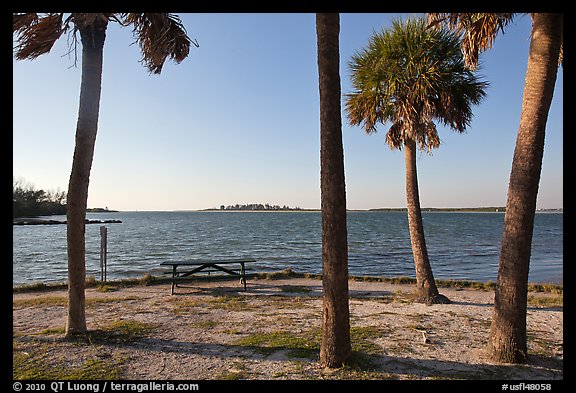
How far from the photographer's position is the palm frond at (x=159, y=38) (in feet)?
22.2

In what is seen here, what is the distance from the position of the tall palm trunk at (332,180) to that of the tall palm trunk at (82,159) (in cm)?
402

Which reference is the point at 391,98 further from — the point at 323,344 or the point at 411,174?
the point at 323,344

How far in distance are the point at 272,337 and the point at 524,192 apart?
4526 millimetres

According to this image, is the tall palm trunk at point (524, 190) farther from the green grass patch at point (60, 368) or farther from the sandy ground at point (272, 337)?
the green grass patch at point (60, 368)

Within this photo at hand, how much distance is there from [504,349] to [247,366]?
3603 mm

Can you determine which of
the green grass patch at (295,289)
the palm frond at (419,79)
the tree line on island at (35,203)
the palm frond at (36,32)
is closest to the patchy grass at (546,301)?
the palm frond at (419,79)

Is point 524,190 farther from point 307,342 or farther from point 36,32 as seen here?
point 36,32

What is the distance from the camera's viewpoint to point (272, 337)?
253 inches

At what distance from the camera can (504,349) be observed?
205 inches

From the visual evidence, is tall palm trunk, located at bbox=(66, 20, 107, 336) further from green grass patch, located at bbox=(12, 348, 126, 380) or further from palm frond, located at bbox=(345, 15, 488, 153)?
palm frond, located at bbox=(345, 15, 488, 153)

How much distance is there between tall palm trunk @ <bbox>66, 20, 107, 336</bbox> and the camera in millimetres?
6332

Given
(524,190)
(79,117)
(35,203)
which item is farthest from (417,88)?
(35,203)

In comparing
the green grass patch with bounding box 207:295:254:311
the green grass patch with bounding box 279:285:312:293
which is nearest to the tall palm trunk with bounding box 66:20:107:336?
the green grass patch with bounding box 207:295:254:311
